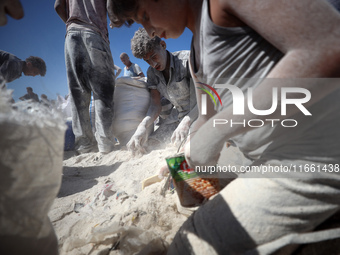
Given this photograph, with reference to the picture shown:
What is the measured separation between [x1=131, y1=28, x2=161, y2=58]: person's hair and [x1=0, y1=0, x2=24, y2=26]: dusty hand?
180cm

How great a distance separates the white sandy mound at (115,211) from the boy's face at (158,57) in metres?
1.22

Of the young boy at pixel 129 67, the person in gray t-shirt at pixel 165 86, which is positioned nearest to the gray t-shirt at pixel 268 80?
the person in gray t-shirt at pixel 165 86

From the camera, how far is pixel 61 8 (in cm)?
255

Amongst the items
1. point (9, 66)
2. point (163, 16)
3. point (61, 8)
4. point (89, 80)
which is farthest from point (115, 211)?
point (9, 66)

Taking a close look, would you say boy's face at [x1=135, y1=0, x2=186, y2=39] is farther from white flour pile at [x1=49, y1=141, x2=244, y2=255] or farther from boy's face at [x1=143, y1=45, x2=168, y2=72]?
boy's face at [x1=143, y1=45, x2=168, y2=72]

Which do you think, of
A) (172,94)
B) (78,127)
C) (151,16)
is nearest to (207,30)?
(151,16)

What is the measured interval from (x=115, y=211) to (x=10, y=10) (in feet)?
3.97

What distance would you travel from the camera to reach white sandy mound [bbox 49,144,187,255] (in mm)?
826

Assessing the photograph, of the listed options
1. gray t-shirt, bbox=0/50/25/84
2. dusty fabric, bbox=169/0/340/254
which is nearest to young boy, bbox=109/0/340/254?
dusty fabric, bbox=169/0/340/254

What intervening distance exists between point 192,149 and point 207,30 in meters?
0.49

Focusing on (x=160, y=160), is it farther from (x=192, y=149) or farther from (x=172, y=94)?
(x=192, y=149)

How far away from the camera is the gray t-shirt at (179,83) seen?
2.37 metres

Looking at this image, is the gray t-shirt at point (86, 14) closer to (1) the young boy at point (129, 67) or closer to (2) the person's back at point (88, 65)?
(2) the person's back at point (88, 65)

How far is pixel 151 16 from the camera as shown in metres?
0.91
